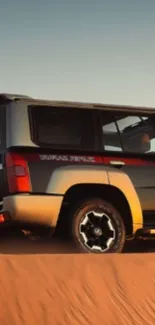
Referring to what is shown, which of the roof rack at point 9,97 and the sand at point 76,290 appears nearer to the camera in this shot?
the sand at point 76,290

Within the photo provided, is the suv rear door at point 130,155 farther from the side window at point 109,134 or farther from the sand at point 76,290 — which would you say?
the sand at point 76,290

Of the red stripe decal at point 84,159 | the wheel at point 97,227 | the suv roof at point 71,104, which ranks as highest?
the suv roof at point 71,104

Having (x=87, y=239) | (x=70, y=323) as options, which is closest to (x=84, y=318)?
(x=70, y=323)

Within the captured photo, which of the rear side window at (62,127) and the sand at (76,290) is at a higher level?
the rear side window at (62,127)

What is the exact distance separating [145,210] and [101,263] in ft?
5.44

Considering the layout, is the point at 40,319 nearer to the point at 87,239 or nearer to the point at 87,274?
the point at 87,274

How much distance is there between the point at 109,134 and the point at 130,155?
327 mm

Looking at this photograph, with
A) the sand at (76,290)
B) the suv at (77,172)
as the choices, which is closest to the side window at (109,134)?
the suv at (77,172)

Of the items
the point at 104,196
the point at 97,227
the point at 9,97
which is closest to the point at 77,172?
the point at 104,196

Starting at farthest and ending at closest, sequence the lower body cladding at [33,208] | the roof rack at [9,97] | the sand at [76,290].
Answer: the roof rack at [9,97] → the lower body cladding at [33,208] → the sand at [76,290]

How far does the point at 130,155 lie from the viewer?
300 inches

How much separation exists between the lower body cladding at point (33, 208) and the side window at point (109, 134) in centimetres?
91

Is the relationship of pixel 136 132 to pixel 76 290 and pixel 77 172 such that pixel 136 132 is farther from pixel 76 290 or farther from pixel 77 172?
pixel 76 290

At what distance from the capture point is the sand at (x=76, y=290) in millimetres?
5152
